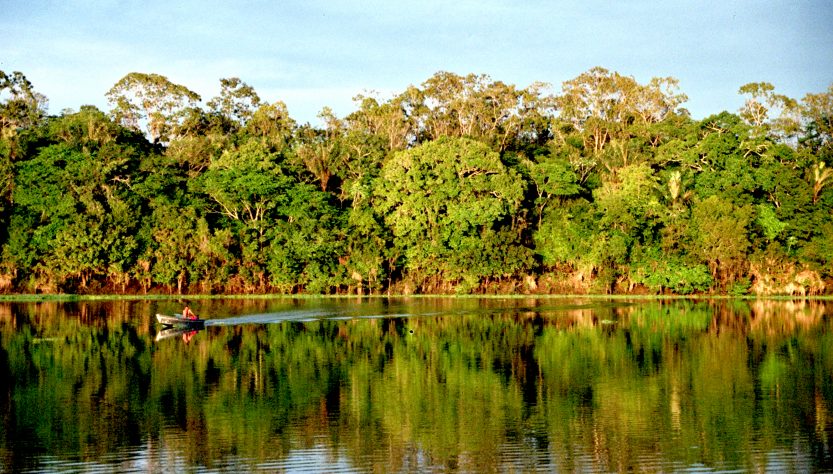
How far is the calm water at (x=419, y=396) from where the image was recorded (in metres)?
15.3

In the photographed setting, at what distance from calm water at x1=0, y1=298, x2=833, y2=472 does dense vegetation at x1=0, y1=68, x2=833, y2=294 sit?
1700cm

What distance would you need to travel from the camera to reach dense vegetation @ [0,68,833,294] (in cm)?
5447

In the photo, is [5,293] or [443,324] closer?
[443,324]

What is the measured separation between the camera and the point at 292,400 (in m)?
20.3

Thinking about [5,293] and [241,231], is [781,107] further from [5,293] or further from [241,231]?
[5,293]

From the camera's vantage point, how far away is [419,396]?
68.3ft

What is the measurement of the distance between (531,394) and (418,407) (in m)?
2.83

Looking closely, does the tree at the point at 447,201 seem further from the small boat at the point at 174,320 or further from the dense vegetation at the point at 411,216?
the small boat at the point at 174,320

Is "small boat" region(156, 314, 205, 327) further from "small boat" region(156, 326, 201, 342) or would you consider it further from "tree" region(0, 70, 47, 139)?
"tree" region(0, 70, 47, 139)

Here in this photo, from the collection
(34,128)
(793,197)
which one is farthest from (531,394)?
(34,128)

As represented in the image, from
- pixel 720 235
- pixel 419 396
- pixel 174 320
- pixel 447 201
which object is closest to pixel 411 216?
pixel 447 201

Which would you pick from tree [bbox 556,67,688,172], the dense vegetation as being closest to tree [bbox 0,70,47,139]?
the dense vegetation

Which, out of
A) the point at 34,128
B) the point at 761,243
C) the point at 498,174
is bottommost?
the point at 761,243

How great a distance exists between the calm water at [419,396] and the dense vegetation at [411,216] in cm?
1700
